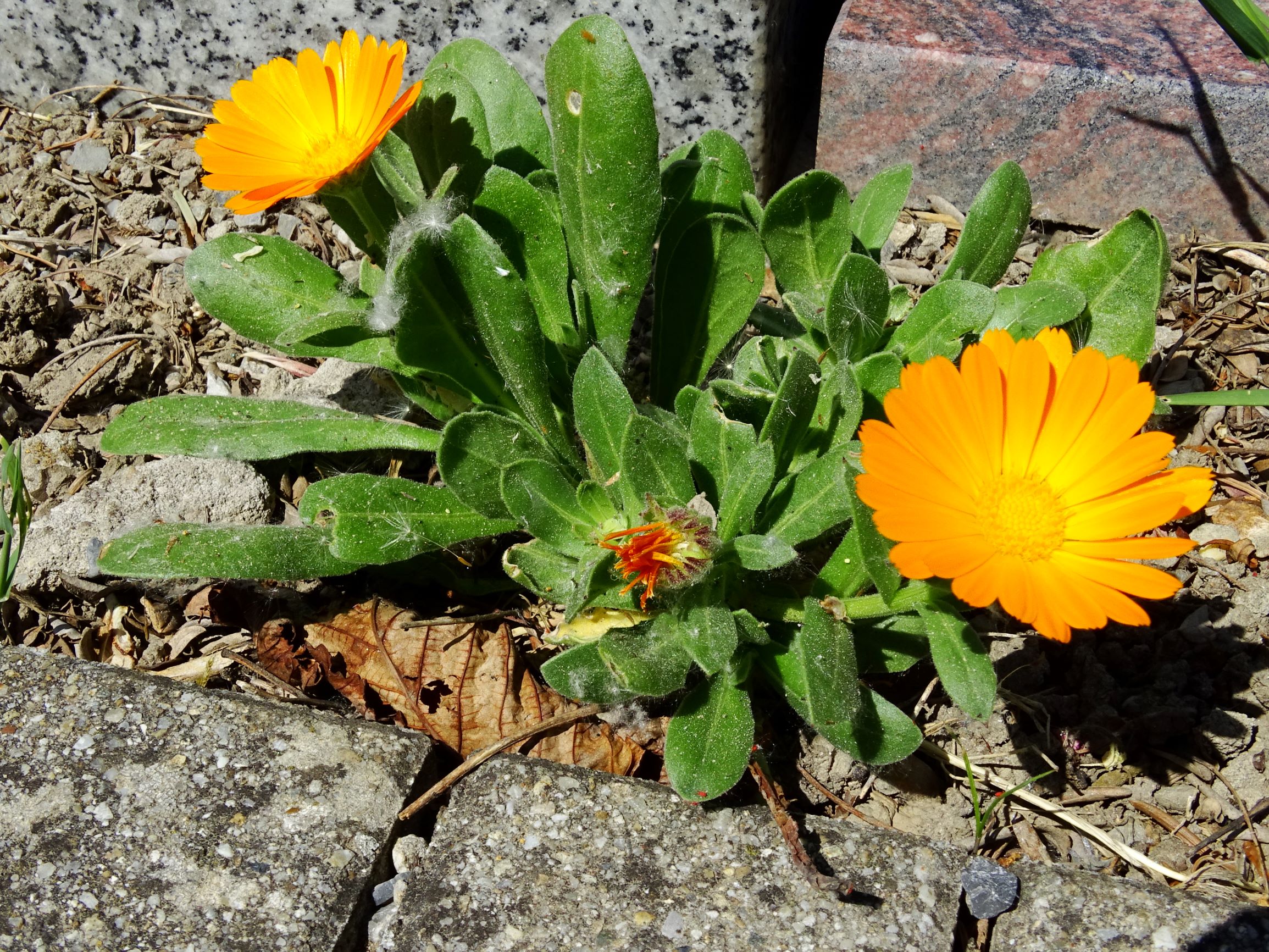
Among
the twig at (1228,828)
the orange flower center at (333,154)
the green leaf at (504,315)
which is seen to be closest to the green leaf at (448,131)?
the orange flower center at (333,154)

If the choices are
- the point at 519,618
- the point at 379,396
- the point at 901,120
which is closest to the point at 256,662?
the point at 519,618

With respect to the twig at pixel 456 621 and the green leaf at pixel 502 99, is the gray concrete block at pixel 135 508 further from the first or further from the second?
the green leaf at pixel 502 99

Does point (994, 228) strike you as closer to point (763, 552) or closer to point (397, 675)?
point (763, 552)

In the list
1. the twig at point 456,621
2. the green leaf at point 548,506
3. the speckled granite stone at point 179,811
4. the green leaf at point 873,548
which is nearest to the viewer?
the green leaf at point 873,548

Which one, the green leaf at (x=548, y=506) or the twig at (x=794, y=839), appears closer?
the twig at (x=794, y=839)

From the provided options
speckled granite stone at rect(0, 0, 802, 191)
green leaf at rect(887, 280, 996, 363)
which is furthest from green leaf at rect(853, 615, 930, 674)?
speckled granite stone at rect(0, 0, 802, 191)
